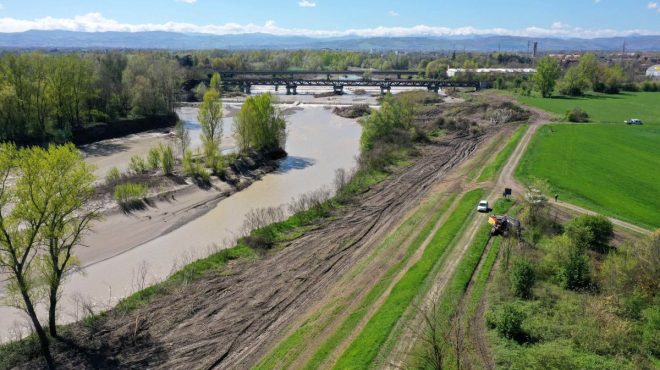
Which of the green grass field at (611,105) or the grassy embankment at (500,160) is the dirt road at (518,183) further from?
the green grass field at (611,105)

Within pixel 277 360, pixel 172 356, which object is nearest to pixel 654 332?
pixel 277 360

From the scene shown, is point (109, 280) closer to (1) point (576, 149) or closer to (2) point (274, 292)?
(2) point (274, 292)

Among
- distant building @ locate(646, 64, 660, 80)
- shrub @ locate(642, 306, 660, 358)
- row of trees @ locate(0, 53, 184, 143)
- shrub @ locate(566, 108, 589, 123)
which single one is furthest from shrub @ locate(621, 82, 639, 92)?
shrub @ locate(642, 306, 660, 358)

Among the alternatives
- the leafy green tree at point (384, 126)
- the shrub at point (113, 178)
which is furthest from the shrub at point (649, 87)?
the shrub at point (113, 178)

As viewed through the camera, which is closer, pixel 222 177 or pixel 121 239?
pixel 121 239

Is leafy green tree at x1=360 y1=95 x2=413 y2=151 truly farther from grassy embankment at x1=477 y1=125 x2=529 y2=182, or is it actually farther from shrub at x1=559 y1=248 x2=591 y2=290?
shrub at x1=559 y1=248 x2=591 y2=290

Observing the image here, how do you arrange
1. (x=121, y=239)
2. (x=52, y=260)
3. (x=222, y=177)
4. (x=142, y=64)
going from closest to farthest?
(x=52, y=260) < (x=121, y=239) < (x=222, y=177) < (x=142, y=64)
